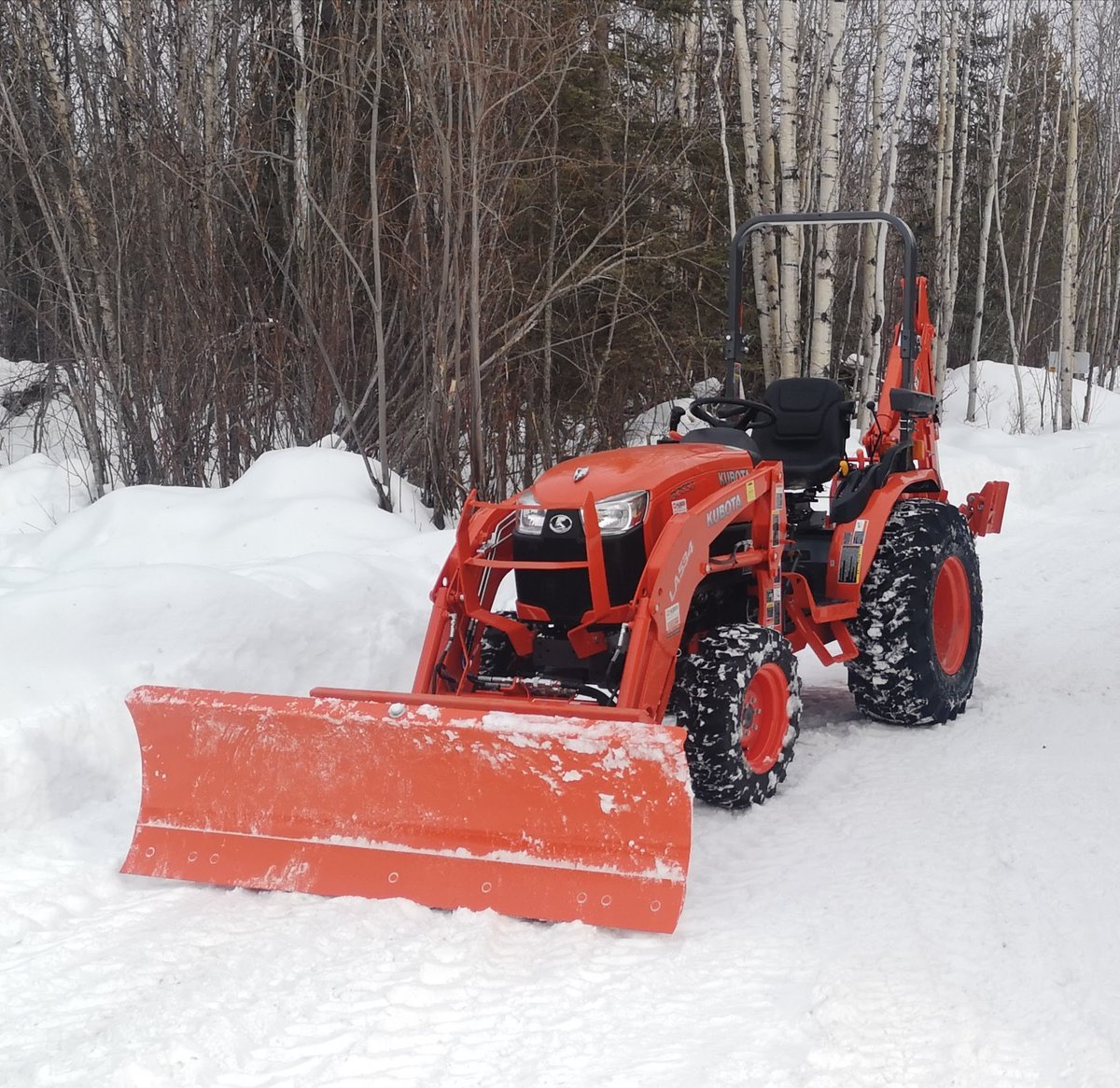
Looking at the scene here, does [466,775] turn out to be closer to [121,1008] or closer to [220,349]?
[121,1008]

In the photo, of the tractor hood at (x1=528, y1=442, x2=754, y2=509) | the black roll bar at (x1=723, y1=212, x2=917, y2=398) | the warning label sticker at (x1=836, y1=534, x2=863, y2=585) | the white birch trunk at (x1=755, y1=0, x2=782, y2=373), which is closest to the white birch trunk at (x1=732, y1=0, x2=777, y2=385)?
the white birch trunk at (x1=755, y1=0, x2=782, y2=373)

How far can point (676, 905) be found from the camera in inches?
131

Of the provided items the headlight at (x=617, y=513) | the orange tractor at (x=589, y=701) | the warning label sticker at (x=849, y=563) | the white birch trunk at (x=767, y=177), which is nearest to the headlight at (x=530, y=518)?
the orange tractor at (x=589, y=701)

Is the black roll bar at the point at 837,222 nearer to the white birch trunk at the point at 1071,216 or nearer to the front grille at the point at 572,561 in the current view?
the front grille at the point at 572,561

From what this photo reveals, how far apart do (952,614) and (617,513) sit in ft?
7.82

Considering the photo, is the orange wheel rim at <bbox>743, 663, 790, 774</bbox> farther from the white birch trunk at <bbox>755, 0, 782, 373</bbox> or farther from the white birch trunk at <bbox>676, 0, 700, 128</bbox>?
the white birch trunk at <bbox>676, 0, 700, 128</bbox>

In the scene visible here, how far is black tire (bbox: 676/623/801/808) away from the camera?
4.07m

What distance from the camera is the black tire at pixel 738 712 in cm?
407

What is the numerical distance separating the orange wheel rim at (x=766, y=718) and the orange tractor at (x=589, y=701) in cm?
1

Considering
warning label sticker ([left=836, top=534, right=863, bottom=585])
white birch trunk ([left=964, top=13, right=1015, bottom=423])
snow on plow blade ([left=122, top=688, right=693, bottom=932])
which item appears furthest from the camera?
white birch trunk ([left=964, top=13, right=1015, bottom=423])

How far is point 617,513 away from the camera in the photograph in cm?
413

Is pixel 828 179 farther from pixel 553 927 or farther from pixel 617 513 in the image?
pixel 553 927

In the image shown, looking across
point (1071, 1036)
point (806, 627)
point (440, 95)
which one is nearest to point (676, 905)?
point (1071, 1036)

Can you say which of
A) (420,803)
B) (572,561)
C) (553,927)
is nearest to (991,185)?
(572,561)
